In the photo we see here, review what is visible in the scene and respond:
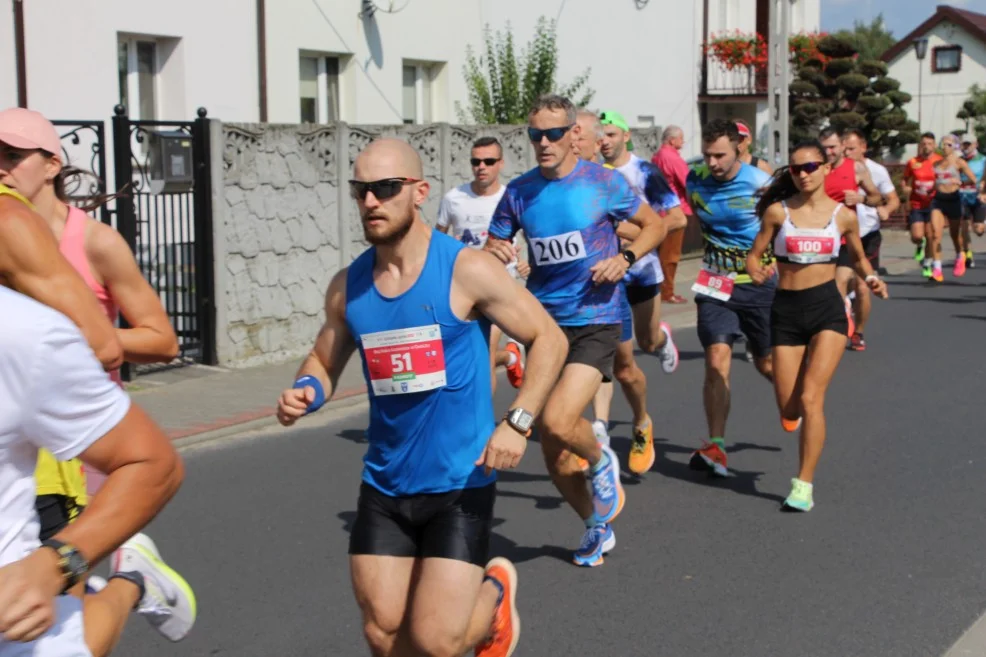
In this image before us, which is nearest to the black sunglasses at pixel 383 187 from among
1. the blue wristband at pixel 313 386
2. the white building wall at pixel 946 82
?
the blue wristband at pixel 313 386

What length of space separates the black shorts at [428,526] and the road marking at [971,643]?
6.44ft

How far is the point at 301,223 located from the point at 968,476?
22.3 ft

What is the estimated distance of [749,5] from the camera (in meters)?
31.2

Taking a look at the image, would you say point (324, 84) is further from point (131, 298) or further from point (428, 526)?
point (428, 526)

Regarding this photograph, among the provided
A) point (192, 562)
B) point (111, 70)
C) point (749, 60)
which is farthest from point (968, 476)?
point (749, 60)

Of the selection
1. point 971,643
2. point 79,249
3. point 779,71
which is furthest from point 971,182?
point 79,249

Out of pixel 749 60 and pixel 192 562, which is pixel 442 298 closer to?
pixel 192 562

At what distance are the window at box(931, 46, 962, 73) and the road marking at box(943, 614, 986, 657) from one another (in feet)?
232

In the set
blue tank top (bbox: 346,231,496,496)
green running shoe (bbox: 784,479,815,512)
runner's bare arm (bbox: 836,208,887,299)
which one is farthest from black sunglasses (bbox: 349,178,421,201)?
runner's bare arm (bbox: 836,208,887,299)

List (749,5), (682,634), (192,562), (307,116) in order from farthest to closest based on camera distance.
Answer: (749,5), (307,116), (192,562), (682,634)

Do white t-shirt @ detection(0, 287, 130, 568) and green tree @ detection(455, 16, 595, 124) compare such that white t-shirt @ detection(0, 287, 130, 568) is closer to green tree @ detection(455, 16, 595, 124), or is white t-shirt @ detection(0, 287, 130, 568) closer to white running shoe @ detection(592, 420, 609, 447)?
white running shoe @ detection(592, 420, 609, 447)

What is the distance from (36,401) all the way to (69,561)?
0.30 metres

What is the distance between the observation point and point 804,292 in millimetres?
7422

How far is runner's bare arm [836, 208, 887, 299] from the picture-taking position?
7621 mm
